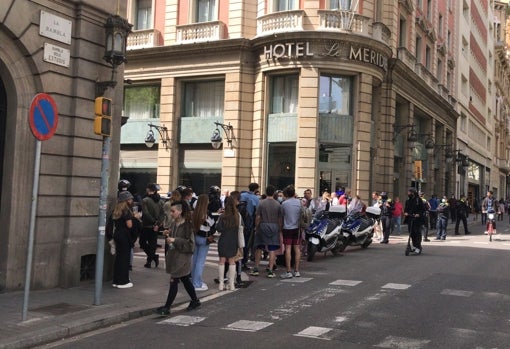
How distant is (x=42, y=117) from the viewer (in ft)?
22.1

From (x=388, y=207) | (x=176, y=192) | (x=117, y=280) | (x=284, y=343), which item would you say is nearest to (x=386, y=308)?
(x=284, y=343)

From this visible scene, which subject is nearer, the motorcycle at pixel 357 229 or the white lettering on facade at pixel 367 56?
the motorcycle at pixel 357 229

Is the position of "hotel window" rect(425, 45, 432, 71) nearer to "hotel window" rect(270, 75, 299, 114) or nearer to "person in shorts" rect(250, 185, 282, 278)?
"hotel window" rect(270, 75, 299, 114)

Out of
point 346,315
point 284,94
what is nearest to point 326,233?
point 346,315

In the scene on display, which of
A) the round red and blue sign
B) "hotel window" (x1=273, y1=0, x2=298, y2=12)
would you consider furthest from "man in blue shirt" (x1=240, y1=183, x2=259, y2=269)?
"hotel window" (x1=273, y1=0, x2=298, y2=12)

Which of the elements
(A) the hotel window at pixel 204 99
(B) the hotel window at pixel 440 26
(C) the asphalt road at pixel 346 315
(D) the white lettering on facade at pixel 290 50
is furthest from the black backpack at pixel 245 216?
(B) the hotel window at pixel 440 26

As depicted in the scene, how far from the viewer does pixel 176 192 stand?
907 cm

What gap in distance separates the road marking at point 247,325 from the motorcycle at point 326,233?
6057 mm

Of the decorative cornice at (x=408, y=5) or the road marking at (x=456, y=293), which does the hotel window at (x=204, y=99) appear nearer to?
the decorative cornice at (x=408, y=5)

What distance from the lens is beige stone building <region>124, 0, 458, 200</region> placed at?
22797 mm

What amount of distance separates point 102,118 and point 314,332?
4.22m

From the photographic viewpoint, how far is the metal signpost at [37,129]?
6590 millimetres

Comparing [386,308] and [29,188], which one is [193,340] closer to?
[386,308]

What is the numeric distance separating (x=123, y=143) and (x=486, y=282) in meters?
21.1
